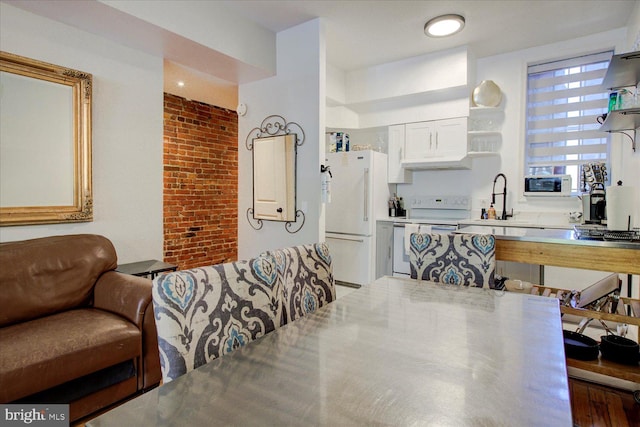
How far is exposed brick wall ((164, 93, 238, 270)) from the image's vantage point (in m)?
4.32

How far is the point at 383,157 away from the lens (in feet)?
14.2

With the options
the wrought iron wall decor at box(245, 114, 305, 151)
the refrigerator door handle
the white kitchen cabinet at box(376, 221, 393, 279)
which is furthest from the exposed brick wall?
the white kitchen cabinet at box(376, 221, 393, 279)

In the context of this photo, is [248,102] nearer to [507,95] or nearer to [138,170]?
[138,170]

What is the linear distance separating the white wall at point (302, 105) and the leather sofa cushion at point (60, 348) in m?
1.69

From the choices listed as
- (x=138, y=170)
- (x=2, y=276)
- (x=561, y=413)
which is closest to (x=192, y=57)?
(x=138, y=170)

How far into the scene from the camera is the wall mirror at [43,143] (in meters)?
2.12

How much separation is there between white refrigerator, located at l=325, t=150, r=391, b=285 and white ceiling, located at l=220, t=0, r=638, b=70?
3.94 feet

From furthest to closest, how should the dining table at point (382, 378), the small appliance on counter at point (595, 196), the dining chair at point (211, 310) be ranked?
the small appliance on counter at point (595, 196) < the dining chair at point (211, 310) < the dining table at point (382, 378)

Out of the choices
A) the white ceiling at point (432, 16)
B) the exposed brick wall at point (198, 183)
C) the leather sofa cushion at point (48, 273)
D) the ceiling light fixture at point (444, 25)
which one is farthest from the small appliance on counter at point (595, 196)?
the exposed brick wall at point (198, 183)

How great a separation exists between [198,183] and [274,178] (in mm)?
1693

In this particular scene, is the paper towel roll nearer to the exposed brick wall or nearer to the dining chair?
the dining chair

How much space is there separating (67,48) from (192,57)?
87 cm

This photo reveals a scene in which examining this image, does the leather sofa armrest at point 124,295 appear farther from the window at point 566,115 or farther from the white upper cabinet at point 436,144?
the window at point 566,115

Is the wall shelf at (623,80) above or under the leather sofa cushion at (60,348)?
above
